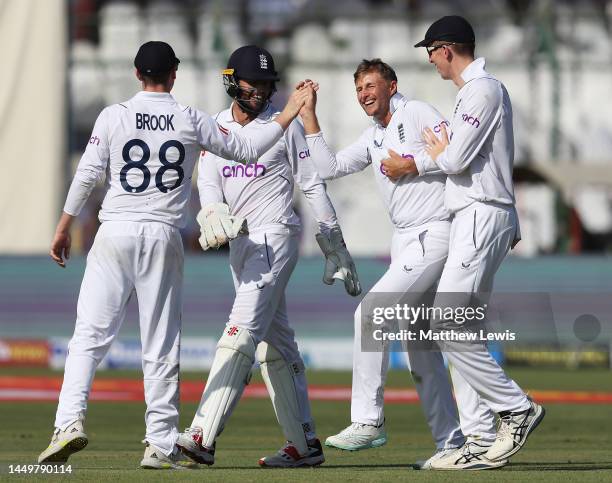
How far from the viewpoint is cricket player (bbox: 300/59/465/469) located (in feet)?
29.2

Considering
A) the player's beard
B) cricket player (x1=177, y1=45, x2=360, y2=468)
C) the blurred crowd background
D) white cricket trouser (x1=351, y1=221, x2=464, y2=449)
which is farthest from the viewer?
the blurred crowd background

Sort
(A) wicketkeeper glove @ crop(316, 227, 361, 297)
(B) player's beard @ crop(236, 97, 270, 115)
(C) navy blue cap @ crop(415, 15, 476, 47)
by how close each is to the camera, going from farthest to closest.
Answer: (A) wicketkeeper glove @ crop(316, 227, 361, 297)
(B) player's beard @ crop(236, 97, 270, 115)
(C) navy blue cap @ crop(415, 15, 476, 47)

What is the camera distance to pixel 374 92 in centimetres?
942

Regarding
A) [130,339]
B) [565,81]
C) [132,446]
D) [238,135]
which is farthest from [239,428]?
[565,81]

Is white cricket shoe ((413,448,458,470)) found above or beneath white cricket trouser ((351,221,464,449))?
beneath

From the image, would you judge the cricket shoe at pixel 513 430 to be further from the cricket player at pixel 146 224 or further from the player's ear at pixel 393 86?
the player's ear at pixel 393 86

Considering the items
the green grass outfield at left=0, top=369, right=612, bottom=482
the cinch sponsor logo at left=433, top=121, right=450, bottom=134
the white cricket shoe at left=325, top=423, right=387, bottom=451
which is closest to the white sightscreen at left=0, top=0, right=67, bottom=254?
the green grass outfield at left=0, top=369, right=612, bottom=482

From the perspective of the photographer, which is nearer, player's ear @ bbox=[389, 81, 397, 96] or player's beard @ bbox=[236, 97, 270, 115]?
player's beard @ bbox=[236, 97, 270, 115]

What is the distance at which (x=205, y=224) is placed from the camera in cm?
880

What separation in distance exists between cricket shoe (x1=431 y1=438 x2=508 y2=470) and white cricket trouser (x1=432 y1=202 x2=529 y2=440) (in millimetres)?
132

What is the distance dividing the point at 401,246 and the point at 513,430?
5.24 feet

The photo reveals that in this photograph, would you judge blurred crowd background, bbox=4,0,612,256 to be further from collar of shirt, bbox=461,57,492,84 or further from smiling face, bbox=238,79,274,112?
collar of shirt, bbox=461,57,492,84

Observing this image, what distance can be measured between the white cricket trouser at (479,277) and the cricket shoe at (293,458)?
121cm

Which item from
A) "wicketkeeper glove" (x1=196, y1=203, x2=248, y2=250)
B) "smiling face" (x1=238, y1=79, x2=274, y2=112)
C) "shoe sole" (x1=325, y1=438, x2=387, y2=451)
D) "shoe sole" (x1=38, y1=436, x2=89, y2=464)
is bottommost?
"shoe sole" (x1=325, y1=438, x2=387, y2=451)
